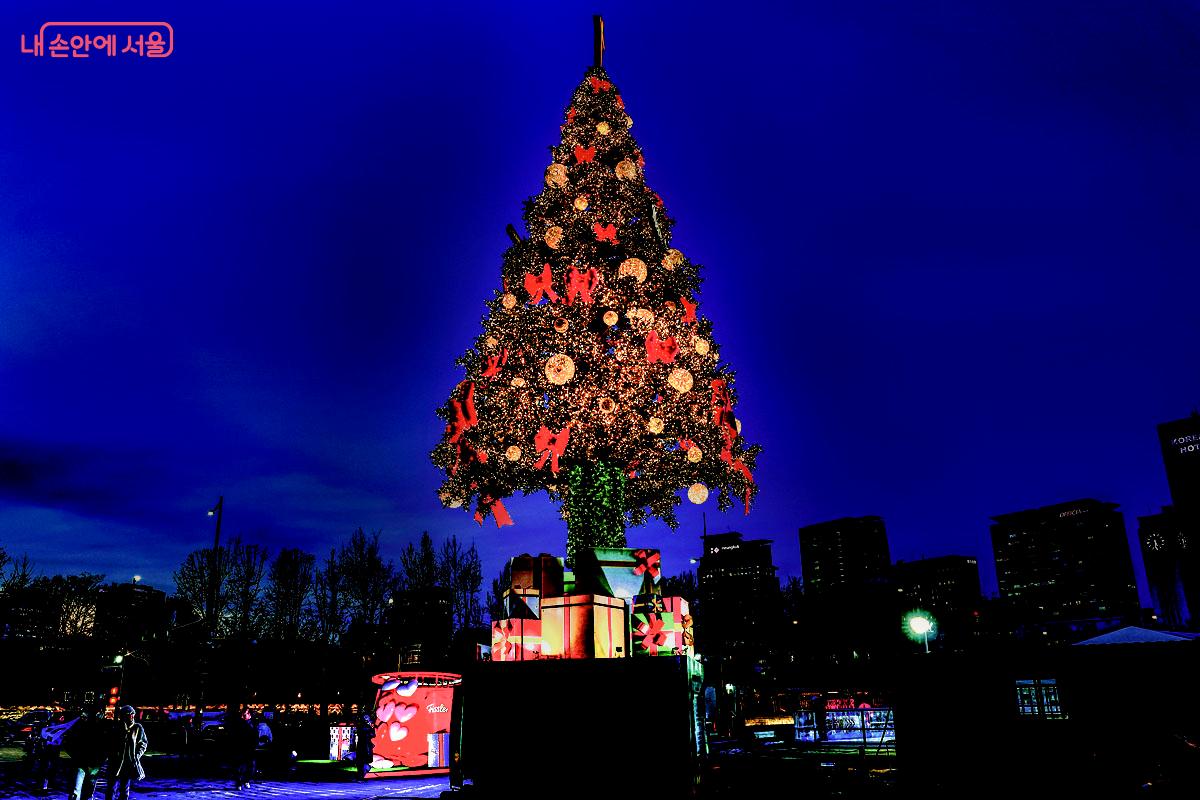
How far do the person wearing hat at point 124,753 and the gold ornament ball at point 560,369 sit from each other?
841 cm

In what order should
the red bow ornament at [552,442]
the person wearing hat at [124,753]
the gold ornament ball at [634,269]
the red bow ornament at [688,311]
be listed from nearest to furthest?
the person wearing hat at [124,753] → the red bow ornament at [552,442] → the gold ornament ball at [634,269] → the red bow ornament at [688,311]

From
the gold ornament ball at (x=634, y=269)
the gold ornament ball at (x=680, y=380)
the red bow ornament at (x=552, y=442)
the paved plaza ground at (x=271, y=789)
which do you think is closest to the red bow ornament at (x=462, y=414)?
the red bow ornament at (x=552, y=442)

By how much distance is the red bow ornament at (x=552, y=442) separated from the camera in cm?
1400

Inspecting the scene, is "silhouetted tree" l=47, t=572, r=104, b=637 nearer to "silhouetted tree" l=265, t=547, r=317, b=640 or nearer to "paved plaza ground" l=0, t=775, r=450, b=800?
"silhouetted tree" l=265, t=547, r=317, b=640

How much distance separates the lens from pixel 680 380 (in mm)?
14281

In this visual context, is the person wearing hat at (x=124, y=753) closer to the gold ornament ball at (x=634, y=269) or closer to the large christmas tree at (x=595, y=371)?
the large christmas tree at (x=595, y=371)

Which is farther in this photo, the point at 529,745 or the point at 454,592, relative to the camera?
the point at 454,592

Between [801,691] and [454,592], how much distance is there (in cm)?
3109

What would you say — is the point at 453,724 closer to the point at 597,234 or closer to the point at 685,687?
the point at 685,687

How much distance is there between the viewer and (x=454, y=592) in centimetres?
5084

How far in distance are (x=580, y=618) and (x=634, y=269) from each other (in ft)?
23.5

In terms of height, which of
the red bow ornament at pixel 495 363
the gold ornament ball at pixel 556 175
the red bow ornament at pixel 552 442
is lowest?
the red bow ornament at pixel 552 442

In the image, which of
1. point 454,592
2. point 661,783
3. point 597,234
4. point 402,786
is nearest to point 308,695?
point 454,592

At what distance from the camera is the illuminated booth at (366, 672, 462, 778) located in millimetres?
15180
